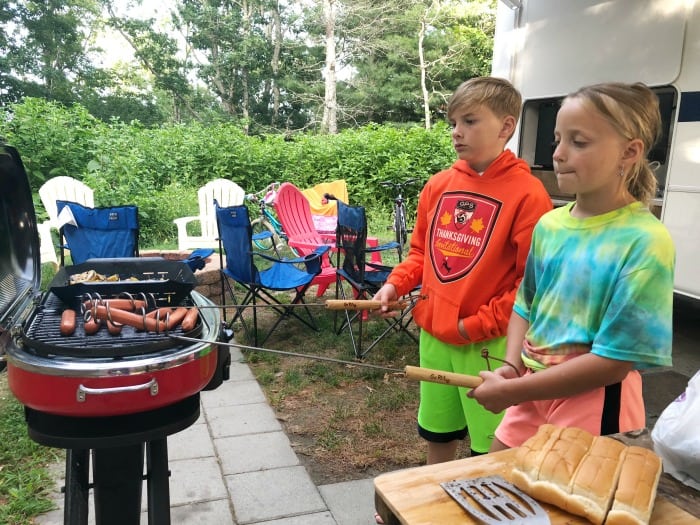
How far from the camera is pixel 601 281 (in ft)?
4.21

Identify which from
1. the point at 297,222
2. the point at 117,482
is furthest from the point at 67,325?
the point at 297,222

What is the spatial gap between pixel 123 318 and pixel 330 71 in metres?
21.9

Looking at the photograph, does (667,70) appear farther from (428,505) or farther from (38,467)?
(38,467)

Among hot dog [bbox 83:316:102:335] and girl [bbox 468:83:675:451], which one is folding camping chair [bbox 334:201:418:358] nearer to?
hot dog [bbox 83:316:102:335]

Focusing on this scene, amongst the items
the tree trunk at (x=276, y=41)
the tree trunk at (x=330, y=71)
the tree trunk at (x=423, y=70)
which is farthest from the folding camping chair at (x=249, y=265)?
the tree trunk at (x=276, y=41)

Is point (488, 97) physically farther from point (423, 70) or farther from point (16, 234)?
point (423, 70)

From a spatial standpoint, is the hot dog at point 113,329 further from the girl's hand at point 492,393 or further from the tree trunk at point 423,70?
the tree trunk at point 423,70

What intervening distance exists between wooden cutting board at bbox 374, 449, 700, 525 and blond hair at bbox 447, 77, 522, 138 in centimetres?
124

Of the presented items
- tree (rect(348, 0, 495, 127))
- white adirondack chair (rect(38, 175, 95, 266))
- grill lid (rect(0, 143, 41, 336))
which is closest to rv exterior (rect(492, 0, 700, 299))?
grill lid (rect(0, 143, 41, 336))

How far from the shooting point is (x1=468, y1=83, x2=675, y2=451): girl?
122 cm

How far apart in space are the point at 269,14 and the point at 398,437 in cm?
2545

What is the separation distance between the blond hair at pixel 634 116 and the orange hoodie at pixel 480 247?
525mm

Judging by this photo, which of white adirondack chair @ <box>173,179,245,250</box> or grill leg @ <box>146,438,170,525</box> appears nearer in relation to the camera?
grill leg @ <box>146,438,170,525</box>

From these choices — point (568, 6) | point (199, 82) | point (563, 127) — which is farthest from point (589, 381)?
point (199, 82)
